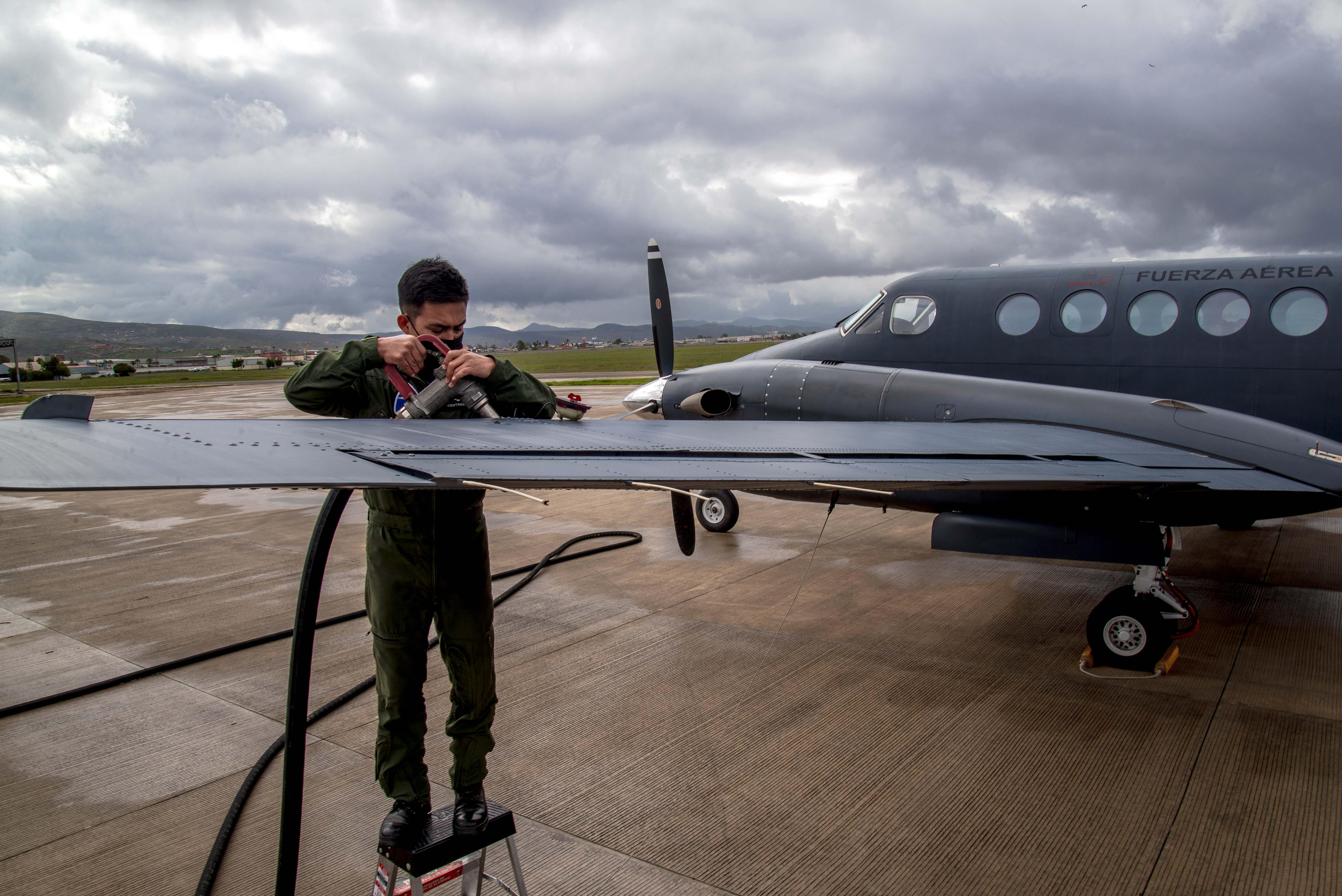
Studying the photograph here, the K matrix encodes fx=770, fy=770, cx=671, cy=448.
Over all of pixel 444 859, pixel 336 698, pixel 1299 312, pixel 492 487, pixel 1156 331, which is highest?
pixel 1299 312

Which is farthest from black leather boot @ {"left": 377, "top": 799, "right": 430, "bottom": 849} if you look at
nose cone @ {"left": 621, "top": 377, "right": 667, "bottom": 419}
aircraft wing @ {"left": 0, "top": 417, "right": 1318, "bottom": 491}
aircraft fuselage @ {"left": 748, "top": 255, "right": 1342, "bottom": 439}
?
aircraft fuselage @ {"left": 748, "top": 255, "right": 1342, "bottom": 439}

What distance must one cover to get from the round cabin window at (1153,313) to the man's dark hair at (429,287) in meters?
6.81

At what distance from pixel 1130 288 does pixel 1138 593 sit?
3.41m

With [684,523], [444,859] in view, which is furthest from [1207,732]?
[444,859]

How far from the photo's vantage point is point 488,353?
320 centimetres

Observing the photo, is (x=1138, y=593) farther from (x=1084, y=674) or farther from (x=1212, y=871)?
(x=1212, y=871)

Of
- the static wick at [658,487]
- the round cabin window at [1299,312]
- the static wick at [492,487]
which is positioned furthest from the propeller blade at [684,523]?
the round cabin window at [1299,312]

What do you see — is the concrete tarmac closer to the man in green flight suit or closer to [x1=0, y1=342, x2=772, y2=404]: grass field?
the man in green flight suit

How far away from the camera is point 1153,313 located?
7316mm

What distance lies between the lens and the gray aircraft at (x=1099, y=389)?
17.8ft

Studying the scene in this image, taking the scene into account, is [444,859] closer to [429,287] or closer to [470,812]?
[470,812]

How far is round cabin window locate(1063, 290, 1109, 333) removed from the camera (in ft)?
24.6

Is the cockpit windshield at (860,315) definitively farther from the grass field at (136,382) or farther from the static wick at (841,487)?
the grass field at (136,382)

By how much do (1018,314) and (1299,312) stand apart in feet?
7.56
